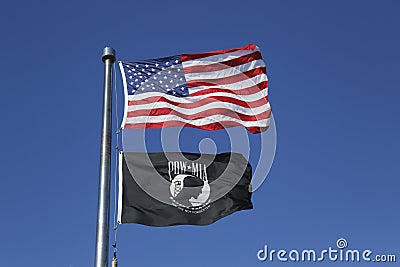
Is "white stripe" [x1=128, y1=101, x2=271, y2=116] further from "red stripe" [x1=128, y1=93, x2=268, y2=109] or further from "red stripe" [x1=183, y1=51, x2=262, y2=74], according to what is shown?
"red stripe" [x1=183, y1=51, x2=262, y2=74]

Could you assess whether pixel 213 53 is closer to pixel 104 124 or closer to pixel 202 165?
pixel 202 165

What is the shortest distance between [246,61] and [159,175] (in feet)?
12.6

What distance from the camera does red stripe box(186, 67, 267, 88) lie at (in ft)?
50.5

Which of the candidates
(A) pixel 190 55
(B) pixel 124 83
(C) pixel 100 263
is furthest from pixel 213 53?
(C) pixel 100 263

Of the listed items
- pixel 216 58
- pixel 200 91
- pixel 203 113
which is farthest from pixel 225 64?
pixel 203 113

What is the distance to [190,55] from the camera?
15.4m

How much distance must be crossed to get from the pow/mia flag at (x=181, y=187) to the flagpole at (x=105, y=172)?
1297 mm

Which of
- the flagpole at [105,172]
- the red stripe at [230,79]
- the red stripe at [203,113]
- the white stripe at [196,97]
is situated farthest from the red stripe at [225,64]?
the flagpole at [105,172]

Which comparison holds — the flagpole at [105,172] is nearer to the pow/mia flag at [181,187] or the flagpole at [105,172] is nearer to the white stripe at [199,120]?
the white stripe at [199,120]

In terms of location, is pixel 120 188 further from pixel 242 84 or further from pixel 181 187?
pixel 242 84

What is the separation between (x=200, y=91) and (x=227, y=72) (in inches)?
38.4

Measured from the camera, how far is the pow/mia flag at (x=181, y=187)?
1358 cm

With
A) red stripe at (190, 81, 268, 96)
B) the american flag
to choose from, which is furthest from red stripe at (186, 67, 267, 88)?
red stripe at (190, 81, 268, 96)

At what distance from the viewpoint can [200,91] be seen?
607 inches
